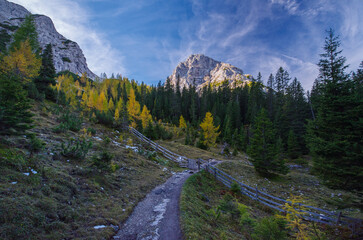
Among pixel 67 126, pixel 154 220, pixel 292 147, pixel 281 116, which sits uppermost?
pixel 281 116

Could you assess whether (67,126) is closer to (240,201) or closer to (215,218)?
(215,218)

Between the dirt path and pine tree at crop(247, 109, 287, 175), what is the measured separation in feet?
49.4

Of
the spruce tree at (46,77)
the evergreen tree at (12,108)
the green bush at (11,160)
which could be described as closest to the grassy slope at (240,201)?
the green bush at (11,160)

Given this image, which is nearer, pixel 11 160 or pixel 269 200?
pixel 11 160

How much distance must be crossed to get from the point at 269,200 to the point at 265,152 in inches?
391

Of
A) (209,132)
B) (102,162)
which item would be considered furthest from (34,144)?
(209,132)

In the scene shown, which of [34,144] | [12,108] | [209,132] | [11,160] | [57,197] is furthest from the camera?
[209,132]

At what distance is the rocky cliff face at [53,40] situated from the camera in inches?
4665

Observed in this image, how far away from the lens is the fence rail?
8023 mm

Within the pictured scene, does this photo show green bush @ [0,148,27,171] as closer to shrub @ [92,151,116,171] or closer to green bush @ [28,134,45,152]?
green bush @ [28,134,45,152]

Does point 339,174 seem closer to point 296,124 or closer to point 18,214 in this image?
point 18,214

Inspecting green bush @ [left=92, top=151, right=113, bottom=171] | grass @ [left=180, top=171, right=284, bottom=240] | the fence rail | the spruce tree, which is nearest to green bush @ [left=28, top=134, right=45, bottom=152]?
green bush @ [left=92, top=151, right=113, bottom=171]

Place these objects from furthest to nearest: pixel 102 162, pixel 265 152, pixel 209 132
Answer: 1. pixel 209 132
2. pixel 265 152
3. pixel 102 162

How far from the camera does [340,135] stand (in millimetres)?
10219
